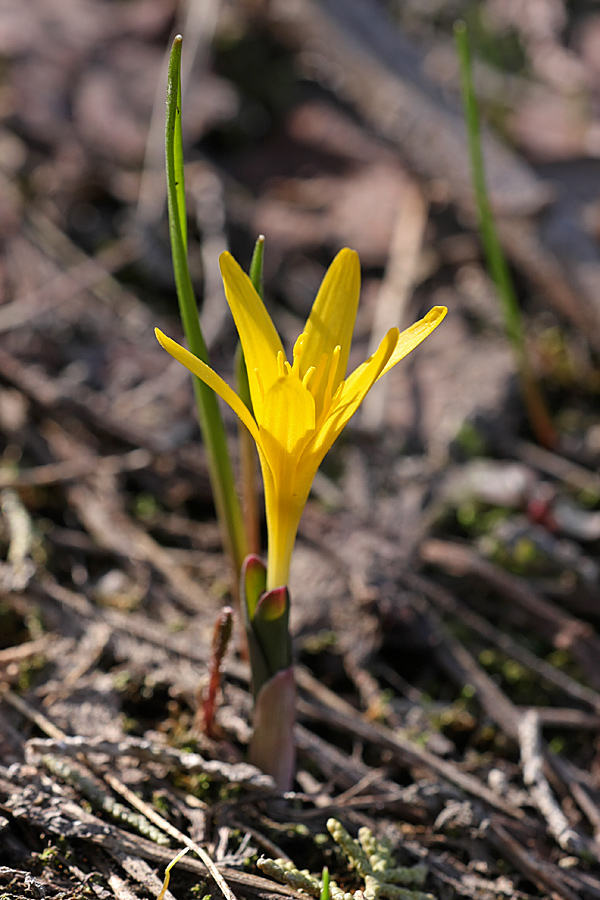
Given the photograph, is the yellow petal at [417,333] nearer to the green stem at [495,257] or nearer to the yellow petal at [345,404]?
the yellow petal at [345,404]

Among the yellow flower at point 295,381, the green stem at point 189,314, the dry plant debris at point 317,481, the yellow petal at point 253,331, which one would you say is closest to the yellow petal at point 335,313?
the yellow flower at point 295,381

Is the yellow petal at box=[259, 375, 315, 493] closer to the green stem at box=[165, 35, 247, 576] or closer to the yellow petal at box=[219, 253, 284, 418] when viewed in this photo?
the yellow petal at box=[219, 253, 284, 418]

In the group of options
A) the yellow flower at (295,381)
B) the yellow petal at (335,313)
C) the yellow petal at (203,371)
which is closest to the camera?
the yellow petal at (203,371)

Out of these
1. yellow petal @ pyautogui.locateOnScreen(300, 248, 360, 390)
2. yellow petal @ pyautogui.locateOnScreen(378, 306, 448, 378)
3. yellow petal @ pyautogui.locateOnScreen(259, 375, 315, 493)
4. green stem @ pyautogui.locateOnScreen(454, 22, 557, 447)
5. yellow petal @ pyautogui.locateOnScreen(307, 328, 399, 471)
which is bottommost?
yellow petal @ pyautogui.locateOnScreen(259, 375, 315, 493)

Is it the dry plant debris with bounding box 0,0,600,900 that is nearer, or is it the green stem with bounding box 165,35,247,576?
the green stem with bounding box 165,35,247,576

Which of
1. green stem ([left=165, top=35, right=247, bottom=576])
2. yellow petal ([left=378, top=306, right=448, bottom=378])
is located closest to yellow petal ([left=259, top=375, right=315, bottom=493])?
yellow petal ([left=378, top=306, right=448, bottom=378])

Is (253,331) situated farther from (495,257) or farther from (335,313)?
(495,257)

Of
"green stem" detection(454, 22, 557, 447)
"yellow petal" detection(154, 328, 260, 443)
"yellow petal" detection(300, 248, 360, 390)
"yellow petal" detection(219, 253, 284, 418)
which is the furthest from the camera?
"green stem" detection(454, 22, 557, 447)
